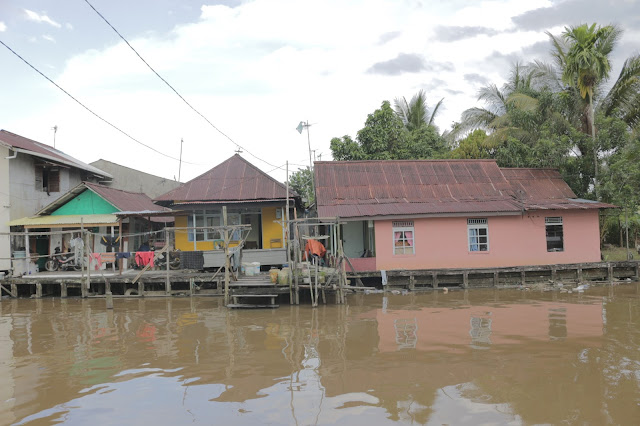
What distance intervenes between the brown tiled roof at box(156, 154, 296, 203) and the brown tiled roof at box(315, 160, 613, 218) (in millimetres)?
2104

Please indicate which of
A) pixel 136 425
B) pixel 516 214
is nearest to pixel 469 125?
pixel 516 214

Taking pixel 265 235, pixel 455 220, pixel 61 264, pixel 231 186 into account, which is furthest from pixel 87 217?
pixel 455 220

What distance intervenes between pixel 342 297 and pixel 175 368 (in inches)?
280

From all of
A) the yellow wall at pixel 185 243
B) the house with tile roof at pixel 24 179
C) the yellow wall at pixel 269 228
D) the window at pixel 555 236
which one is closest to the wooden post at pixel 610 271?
the window at pixel 555 236

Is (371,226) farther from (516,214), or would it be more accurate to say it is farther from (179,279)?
(179,279)

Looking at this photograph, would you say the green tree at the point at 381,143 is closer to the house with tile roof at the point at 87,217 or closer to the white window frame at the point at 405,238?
the white window frame at the point at 405,238

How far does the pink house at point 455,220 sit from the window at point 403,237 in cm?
4

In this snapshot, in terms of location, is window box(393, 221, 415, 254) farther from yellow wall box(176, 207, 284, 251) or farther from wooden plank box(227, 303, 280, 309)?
wooden plank box(227, 303, 280, 309)

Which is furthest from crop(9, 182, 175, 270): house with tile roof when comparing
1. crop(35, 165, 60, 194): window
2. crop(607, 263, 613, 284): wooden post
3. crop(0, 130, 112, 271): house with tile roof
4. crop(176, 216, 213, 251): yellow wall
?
crop(607, 263, 613, 284): wooden post

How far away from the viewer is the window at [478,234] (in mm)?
17969

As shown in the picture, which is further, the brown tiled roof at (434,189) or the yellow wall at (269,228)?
the yellow wall at (269,228)

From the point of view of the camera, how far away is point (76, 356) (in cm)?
916

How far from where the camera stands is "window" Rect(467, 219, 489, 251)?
17969 mm

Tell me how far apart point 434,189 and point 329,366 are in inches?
502
